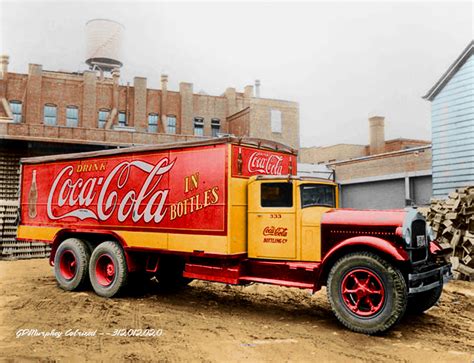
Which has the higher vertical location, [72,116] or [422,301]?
[72,116]

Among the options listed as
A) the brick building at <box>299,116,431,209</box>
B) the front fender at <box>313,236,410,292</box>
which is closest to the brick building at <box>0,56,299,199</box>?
the brick building at <box>299,116,431,209</box>

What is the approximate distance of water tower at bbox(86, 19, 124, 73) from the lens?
3688 cm

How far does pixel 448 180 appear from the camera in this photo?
53.3 ft

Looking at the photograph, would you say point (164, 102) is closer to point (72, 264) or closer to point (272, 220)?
point (72, 264)

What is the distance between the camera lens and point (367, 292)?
630 cm

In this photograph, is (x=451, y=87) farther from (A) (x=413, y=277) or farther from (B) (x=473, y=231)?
(A) (x=413, y=277)

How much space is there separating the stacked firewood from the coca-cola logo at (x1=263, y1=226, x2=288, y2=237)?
6.75 m

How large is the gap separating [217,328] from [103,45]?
3594 cm

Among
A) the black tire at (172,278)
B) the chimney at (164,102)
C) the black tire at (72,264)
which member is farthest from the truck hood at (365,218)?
the chimney at (164,102)

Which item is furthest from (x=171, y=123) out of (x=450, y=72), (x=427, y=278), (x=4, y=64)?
(x=427, y=278)

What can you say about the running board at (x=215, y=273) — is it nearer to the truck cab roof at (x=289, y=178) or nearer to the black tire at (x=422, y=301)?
the truck cab roof at (x=289, y=178)

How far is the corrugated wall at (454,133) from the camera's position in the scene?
1553cm

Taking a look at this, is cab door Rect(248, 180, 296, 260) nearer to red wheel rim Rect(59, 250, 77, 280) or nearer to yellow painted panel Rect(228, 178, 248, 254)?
yellow painted panel Rect(228, 178, 248, 254)

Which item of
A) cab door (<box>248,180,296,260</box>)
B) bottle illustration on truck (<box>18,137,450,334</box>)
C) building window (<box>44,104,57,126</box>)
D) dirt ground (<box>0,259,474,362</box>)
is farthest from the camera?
building window (<box>44,104,57,126</box>)
